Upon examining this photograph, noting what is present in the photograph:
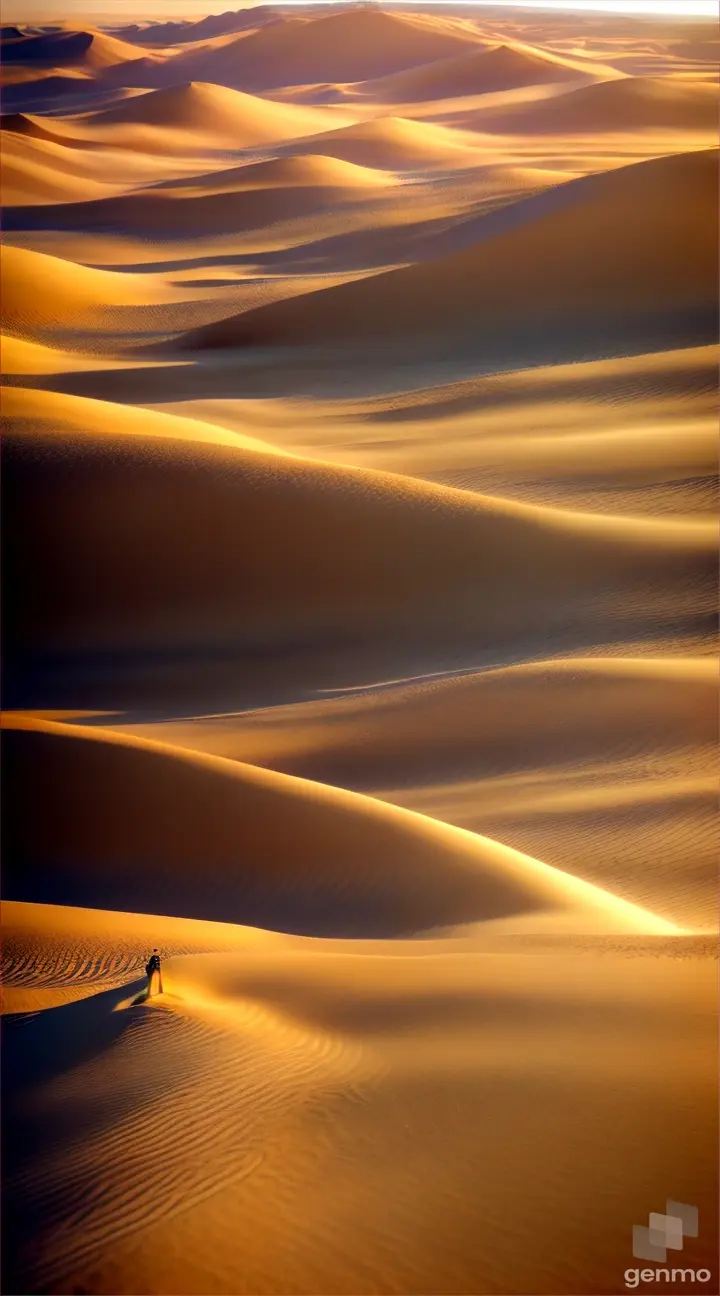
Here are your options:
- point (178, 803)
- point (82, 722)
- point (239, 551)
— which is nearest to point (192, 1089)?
point (178, 803)

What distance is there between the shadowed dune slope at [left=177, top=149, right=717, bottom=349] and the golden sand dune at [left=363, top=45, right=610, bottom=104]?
5671 centimetres

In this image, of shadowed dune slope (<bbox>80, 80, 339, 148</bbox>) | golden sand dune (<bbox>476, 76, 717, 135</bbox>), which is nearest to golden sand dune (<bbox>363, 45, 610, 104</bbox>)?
shadowed dune slope (<bbox>80, 80, 339, 148</bbox>)

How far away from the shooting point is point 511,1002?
7.24m

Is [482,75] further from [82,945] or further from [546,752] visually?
[82,945]

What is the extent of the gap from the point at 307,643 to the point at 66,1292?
36.4 ft

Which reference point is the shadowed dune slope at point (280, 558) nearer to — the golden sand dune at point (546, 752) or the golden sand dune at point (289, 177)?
the golden sand dune at point (546, 752)

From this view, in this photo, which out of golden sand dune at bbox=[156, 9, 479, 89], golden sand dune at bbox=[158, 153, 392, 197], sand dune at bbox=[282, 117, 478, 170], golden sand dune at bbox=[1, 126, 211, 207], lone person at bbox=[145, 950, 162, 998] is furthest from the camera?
golden sand dune at bbox=[156, 9, 479, 89]

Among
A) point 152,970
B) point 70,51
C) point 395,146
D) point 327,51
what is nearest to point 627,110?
point 395,146

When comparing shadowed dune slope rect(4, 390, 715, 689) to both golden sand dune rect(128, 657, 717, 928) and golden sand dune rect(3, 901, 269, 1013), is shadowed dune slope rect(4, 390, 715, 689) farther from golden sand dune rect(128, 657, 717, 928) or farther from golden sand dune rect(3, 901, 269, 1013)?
golden sand dune rect(3, 901, 269, 1013)

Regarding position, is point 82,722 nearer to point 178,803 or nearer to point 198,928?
point 178,803

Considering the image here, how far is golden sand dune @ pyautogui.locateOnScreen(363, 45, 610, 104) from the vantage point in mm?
85500

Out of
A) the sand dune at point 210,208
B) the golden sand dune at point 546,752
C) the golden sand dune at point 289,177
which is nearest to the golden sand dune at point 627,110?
the golden sand dune at point 289,177

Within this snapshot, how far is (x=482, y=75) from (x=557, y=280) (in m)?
61.4

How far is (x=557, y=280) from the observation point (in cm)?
3136
